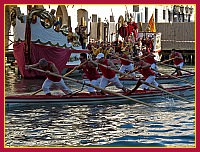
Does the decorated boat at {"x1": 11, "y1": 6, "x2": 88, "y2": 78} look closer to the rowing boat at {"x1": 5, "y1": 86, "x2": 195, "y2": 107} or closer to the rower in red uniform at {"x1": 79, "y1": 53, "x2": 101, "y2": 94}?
the rower in red uniform at {"x1": 79, "y1": 53, "x2": 101, "y2": 94}

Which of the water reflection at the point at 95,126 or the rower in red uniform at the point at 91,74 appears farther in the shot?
the rower in red uniform at the point at 91,74

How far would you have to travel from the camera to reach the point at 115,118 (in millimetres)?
11875

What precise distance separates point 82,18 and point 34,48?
9.22 meters

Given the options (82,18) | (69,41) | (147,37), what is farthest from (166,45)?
(69,41)

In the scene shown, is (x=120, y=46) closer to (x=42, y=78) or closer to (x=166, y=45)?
(x=166, y=45)

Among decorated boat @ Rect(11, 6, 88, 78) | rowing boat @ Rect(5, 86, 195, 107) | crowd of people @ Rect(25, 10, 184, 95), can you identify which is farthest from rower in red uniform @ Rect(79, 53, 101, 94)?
decorated boat @ Rect(11, 6, 88, 78)

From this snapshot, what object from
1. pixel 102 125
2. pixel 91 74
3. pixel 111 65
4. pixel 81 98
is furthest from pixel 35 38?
pixel 102 125

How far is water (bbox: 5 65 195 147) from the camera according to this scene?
31.6ft

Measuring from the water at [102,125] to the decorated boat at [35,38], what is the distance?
296 inches

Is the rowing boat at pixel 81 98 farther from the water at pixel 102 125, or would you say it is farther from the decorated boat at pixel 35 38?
the decorated boat at pixel 35 38

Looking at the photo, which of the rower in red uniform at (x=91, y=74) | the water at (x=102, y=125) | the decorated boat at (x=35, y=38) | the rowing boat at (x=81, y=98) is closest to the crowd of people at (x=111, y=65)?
the rower in red uniform at (x=91, y=74)

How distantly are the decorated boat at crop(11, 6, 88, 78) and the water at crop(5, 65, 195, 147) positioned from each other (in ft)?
24.7

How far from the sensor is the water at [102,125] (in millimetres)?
9617

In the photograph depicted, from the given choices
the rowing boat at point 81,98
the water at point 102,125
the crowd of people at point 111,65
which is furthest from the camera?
the crowd of people at point 111,65
